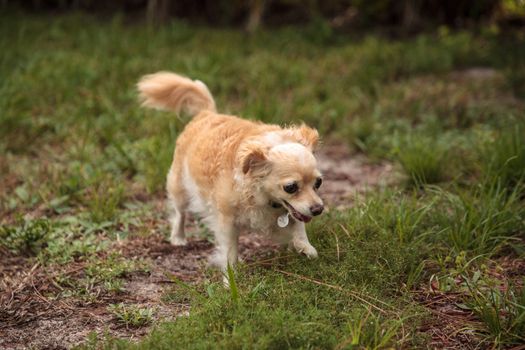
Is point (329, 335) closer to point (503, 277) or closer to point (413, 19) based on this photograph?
point (503, 277)

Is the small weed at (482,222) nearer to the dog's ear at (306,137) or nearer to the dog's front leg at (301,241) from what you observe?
the dog's front leg at (301,241)

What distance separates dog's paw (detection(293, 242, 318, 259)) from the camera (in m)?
3.53

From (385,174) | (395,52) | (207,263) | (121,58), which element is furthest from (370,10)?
(207,263)

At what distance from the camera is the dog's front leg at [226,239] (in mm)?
3549

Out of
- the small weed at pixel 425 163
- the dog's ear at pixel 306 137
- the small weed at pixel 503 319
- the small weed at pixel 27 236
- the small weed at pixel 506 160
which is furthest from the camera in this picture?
the small weed at pixel 425 163

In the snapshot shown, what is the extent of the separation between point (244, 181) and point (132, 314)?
913 millimetres

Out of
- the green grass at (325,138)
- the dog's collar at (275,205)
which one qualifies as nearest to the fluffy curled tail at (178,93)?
the green grass at (325,138)

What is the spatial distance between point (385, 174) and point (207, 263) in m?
2.15

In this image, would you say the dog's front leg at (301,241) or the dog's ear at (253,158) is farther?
the dog's front leg at (301,241)

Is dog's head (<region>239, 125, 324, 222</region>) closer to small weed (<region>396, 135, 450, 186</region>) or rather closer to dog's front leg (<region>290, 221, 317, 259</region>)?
dog's front leg (<region>290, 221, 317, 259</region>)

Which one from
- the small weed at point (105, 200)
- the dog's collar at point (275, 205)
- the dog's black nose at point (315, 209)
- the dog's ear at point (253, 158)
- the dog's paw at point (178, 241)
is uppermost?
the dog's ear at point (253, 158)

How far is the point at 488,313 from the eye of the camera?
2.95 metres

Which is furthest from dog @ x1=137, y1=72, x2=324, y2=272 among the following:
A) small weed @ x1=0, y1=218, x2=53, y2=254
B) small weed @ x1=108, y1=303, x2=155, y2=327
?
small weed @ x1=0, y1=218, x2=53, y2=254

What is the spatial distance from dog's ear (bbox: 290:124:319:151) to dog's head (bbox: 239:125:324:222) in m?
0.05
